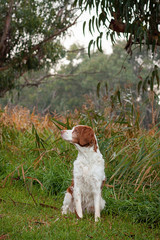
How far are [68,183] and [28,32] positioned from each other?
32.4ft

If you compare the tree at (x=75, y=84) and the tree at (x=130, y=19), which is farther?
the tree at (x=75, y=84)

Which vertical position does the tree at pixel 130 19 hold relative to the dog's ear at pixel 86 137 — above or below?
above

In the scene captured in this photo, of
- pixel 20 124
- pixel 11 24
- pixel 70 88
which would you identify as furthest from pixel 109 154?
pixel 70 88

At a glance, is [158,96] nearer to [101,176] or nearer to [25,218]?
[101,176]

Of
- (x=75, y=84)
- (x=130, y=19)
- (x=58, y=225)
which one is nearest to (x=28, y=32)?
(x=130, y=19)

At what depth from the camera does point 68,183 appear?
540 cm

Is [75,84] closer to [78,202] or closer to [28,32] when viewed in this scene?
[28,32]

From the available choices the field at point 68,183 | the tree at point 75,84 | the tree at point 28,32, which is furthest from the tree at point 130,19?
the tree at point 75,84

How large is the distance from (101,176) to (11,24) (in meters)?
11.6

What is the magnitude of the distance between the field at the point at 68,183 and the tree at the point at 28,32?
7412 millimetres

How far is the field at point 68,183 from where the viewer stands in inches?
136

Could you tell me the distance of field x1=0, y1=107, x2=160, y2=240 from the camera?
346 centimetres

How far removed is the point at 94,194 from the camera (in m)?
3.83

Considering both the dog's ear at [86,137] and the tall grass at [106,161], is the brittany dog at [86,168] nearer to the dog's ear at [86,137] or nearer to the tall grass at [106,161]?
the dog's ear at [86,137]
